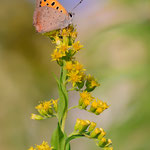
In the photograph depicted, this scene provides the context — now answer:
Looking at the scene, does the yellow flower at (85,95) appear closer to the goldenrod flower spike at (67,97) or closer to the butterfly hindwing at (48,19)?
the goldenrod flower spike at (67,97)

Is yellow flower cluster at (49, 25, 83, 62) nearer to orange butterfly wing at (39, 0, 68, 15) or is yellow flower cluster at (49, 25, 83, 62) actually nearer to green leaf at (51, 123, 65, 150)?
orange butterfly wing at (39, 0, 68, 15)

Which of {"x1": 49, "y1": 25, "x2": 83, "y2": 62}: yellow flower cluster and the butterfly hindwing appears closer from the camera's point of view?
{"x1": 49, "y1": 25, "x2": 83, "y2": 62}: yellow flower cluster

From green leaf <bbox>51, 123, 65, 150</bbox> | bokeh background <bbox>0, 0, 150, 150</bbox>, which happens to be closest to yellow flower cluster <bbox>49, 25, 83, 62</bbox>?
green leaf <bbox>51, 123, 65, 150</bbox>

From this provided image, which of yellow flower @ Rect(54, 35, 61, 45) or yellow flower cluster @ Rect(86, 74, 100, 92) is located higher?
yellow flower @ Rect(54, 35, 61, 45)

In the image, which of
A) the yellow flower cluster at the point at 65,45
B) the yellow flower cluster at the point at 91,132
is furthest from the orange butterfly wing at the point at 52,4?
the yellow flower cluster at the point at 91,132

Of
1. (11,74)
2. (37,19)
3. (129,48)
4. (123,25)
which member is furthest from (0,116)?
(37,19)

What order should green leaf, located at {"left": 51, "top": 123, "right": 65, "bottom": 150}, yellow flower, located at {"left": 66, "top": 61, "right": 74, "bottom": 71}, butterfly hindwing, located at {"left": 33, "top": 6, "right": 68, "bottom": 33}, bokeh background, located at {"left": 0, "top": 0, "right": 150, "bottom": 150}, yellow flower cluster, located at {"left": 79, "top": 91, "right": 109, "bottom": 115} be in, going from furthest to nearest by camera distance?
bokeh background, located at {"left": 0, "top": 0, "right": 150, "bottom": 150}
butterfly hindwing, located at {"left": 33, "top": 6, "right": 68, "bottom": 33}
yellow flower cluster, located at {"left": 79, "top": 91, "right": 109, "bottom": 115}
yellow flower, located at {"left": 66, "top": 61, "right": 74, "bottom": 71}
green leaf, located at {"left": 51, "top": 123, "right": 65, "bottom": 150}

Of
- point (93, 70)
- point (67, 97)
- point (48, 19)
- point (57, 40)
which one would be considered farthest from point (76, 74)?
point (93, 70)
